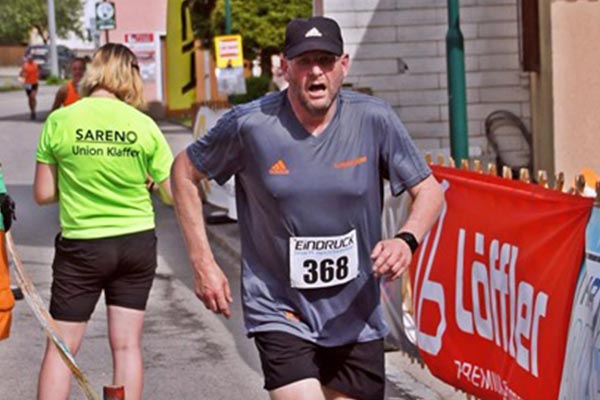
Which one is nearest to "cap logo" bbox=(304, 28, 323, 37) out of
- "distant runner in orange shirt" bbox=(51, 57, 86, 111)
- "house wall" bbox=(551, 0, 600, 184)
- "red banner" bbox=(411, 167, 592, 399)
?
"red banner" bbox=(411, 167, 592, 399)

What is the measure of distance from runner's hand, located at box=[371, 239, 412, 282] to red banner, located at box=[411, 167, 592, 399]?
1.59 metres

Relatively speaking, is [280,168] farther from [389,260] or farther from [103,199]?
[103,199]

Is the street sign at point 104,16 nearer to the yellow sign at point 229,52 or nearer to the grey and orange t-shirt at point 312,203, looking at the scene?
the yellow sign at point 229,52

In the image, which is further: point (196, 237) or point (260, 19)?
point (260, 19)

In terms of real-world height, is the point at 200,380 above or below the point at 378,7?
below

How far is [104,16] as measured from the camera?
3709cm

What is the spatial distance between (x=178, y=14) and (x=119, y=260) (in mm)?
15656

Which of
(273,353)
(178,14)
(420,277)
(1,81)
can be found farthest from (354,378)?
(1,81)

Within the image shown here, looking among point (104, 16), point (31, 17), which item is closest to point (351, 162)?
point (104, 16)

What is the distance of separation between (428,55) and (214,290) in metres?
15.5

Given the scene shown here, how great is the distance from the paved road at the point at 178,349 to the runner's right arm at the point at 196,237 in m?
3.45

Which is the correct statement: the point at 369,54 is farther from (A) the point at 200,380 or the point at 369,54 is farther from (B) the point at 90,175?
(B) the point at 90,175

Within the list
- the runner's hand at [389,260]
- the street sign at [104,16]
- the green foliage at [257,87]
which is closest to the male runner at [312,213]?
the runner's hand at [389,260]

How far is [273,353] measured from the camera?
545 centimetres
